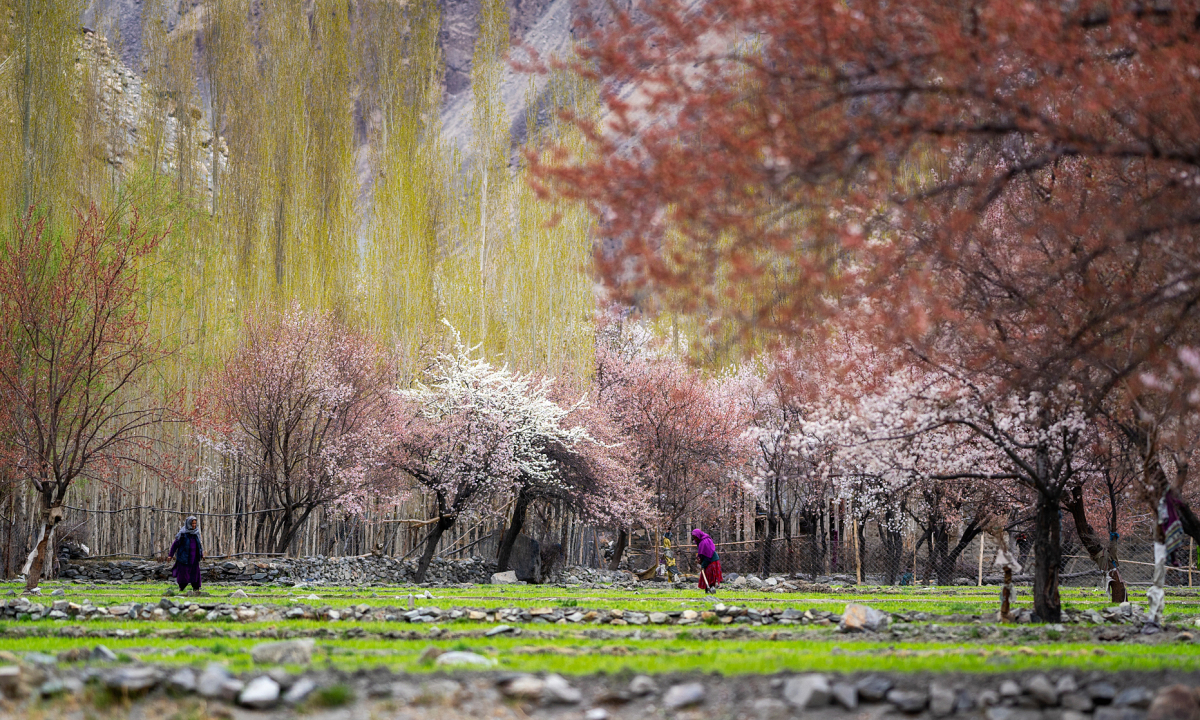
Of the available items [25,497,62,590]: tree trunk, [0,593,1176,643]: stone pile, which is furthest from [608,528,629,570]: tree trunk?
[0,593,1176,643]: stone pile

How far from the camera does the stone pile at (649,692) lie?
21.2 ft

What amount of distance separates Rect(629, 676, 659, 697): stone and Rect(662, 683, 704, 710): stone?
201mm

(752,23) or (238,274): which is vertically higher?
(238,274)

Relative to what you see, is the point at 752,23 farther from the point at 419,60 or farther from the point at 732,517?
the point at 732,517

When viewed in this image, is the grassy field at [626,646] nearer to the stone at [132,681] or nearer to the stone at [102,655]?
the stone at [102,655]

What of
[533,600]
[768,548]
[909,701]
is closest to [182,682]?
[909,701]

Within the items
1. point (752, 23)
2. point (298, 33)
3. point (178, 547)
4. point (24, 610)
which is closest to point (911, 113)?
point (752, 23)

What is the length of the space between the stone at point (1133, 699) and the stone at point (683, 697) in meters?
2.79

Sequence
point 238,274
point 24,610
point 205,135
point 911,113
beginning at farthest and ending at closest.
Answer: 1. point 205,135
2. point 238,274
3. point 24,610
4. point 911,113

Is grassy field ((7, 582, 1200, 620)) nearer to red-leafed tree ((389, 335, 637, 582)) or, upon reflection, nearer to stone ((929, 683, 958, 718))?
red-leafed tree ((389, 335, 637, 582))

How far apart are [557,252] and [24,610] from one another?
89.9 ft

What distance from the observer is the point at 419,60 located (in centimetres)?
3881

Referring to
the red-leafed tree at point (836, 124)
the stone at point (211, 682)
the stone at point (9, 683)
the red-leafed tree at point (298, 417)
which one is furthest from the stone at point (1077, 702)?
the red-leafed tree at point (298, 417)

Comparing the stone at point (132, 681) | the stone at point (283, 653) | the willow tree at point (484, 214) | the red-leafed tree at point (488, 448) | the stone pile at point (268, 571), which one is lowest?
the stone pile at point (268, 571)
